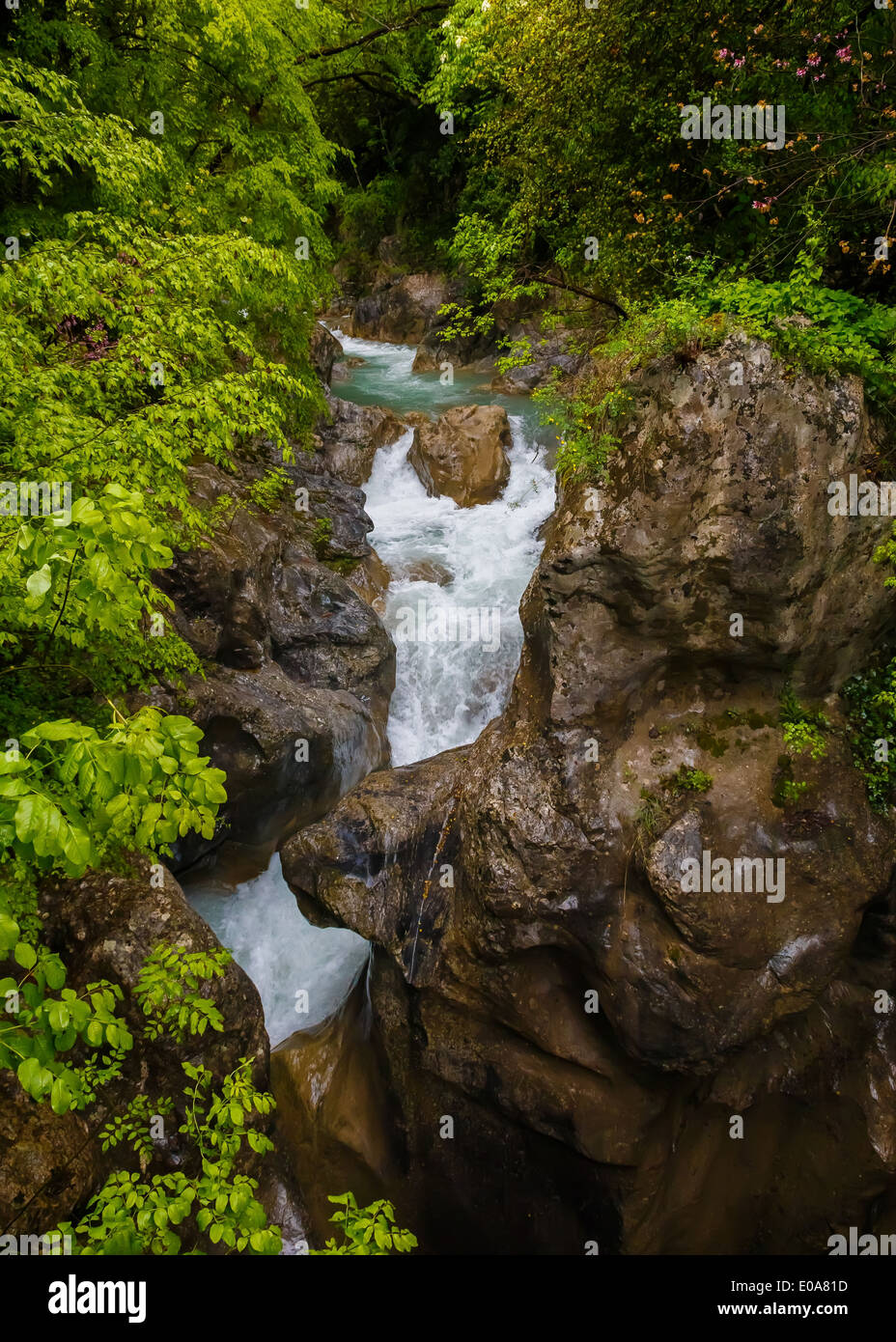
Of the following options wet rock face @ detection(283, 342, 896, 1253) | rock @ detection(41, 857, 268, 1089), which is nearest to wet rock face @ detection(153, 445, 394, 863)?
rock @ detection(41, 857, 268, 1089)

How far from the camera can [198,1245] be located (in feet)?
17.5

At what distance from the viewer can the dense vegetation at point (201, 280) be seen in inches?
91.0

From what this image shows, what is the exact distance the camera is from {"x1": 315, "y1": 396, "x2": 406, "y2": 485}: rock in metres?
14.7

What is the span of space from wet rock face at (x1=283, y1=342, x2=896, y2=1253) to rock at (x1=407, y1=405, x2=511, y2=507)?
8.01 metres

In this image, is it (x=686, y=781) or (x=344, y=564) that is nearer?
(x=686, y=781)

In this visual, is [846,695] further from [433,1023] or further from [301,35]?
[301,35]

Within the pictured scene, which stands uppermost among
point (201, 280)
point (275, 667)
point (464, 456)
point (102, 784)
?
point (201, 280)

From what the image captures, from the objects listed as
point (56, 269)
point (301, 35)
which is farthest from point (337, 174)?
point (56, 269)

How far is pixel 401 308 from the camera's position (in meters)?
25.7

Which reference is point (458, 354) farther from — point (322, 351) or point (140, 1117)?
point (140, 1117)

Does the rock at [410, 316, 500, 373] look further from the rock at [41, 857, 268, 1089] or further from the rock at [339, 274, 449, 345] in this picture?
the rock at [41, 857, 268, 1089]

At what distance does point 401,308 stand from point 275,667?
2073cm

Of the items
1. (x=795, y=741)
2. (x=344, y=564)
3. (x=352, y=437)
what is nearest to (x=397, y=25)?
(x=352, y=437)
